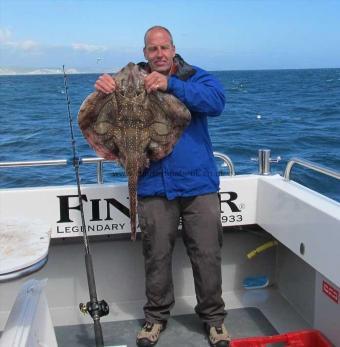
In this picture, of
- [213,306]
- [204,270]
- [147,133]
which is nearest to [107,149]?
[147,133]

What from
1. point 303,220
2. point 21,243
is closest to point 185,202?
point 303,220

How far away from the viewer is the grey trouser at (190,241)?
3762 mm

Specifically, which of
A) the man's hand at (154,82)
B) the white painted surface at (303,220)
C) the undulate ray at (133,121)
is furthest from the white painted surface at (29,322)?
the white painted surface at (303,220)

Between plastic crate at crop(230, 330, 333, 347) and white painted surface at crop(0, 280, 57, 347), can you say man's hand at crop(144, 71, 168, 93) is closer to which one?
white painted surface at crop(0, 280, 57, 347)

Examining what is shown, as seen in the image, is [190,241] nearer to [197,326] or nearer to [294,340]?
[197,326]

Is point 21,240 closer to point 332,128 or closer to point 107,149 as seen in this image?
point 107,149

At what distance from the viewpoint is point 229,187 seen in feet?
14.5

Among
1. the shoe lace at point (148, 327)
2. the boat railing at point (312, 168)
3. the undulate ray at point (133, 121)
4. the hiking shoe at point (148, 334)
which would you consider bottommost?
the hiking shoe at point (148, 334)

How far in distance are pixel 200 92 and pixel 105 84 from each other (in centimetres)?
63

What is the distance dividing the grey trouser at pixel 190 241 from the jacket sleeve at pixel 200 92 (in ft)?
2.17

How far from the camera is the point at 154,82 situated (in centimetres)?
329

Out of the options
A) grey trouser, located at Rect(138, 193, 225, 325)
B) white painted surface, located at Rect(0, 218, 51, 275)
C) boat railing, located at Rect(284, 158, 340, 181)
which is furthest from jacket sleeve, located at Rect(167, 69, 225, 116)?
white painted surface, located at Rect(0, 218, 51, 275)

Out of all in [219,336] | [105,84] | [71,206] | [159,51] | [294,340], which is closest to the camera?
[105,84]

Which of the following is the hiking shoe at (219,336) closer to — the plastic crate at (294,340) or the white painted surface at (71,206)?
the plastic crate at (294,340)
